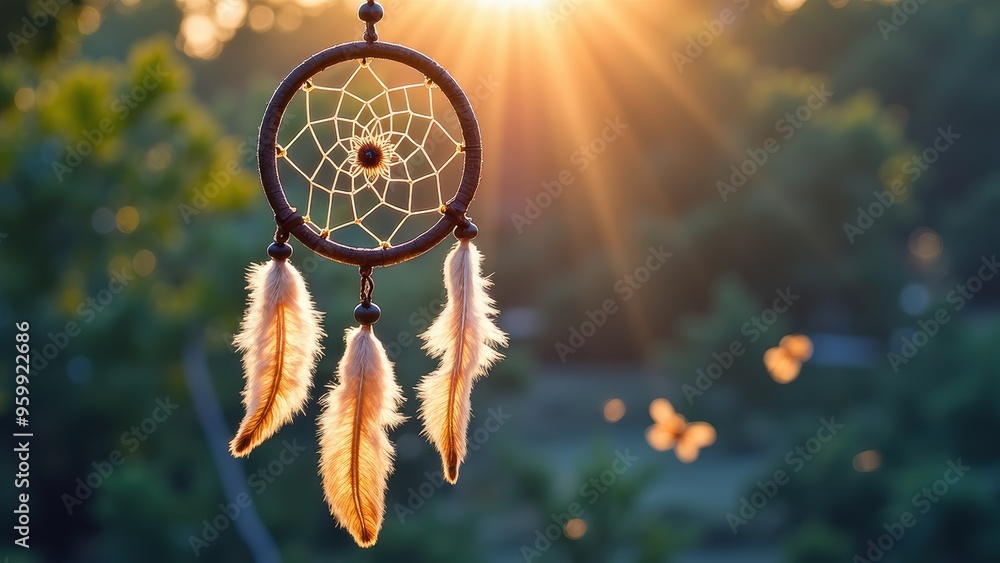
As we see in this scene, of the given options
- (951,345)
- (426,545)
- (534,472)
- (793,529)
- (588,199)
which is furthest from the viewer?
(588,199)

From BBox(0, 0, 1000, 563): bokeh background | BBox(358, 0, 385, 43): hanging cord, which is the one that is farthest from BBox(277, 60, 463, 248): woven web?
BBox(358, 0, 385, 43): hanging cord

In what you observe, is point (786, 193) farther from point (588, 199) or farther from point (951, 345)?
point (951, 345)

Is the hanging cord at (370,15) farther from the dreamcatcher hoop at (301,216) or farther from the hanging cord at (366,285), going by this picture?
the hanging cord at (366,285)

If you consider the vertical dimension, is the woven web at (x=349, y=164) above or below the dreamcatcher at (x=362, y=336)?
below

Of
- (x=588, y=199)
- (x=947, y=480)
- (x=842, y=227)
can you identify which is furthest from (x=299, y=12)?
(x=947, y=480)

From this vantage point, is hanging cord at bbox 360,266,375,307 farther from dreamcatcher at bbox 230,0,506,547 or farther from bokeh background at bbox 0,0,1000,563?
bokeh background at bbox 0,0,1000,563

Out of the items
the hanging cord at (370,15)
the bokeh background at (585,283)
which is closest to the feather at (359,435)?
the hanging cord at (370,15)
